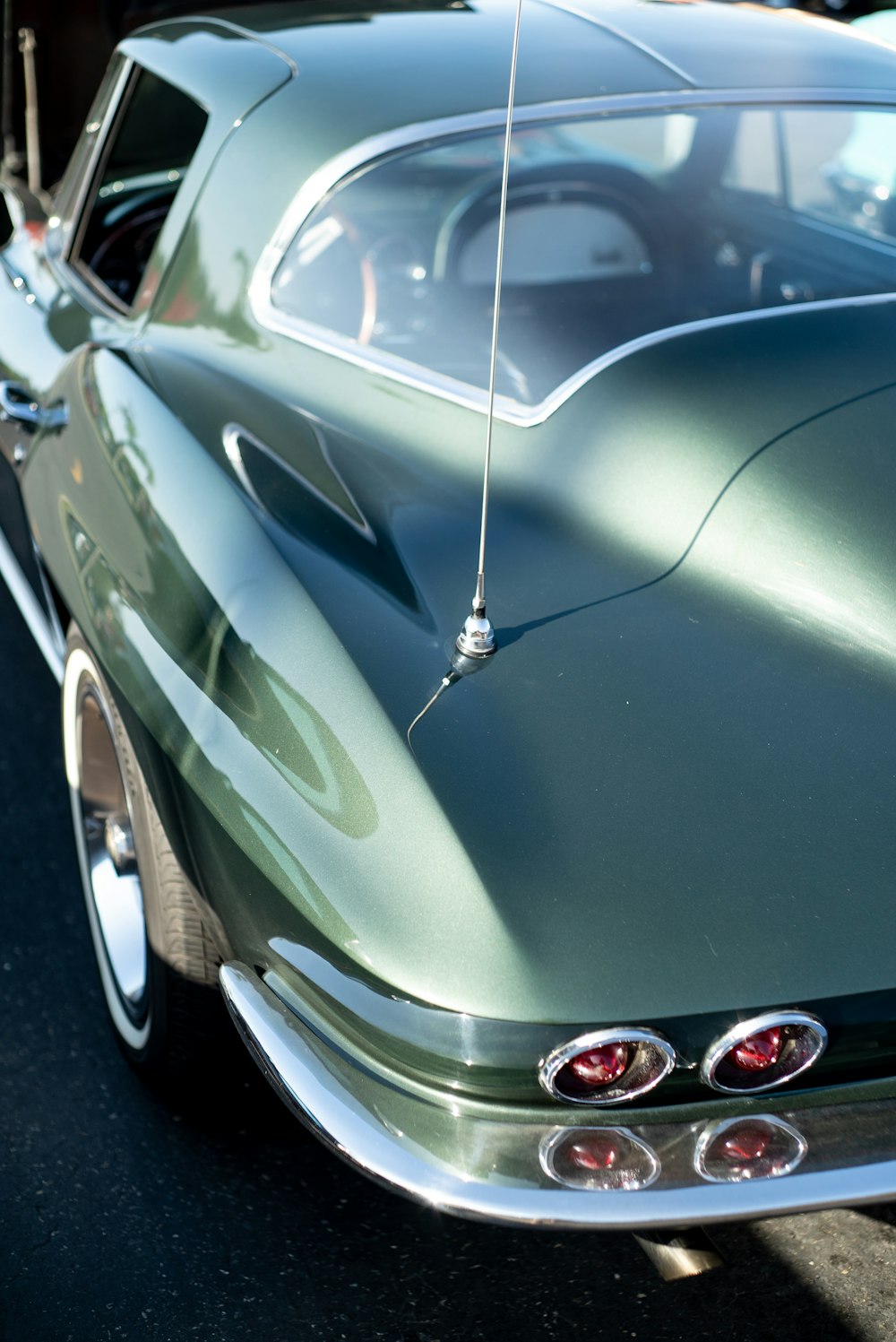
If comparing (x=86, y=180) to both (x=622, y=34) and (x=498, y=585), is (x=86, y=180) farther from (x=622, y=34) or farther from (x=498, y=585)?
(x=498, y=585)

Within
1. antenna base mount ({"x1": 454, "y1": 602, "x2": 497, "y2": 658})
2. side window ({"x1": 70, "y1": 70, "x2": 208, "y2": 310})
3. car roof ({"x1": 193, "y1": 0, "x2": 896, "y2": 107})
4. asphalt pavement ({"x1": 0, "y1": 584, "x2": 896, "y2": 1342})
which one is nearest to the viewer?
antenna base mount ({"x1": 454, "y1": 602, "x2": 497, "y2": 658})

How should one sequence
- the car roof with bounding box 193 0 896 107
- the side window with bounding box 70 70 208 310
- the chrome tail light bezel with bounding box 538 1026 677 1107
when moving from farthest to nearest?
the side window with bounding box 70 70 208 310 → the car roof with bounding box 193 0 896 107 → the chrome tail light bezel with bounding box 538 1026 677 1107

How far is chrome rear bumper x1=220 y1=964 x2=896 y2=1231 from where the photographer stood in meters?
1.46

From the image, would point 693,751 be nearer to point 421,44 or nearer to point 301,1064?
point 301,1064

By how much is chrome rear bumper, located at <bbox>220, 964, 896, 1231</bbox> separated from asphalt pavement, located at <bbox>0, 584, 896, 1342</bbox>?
64cm

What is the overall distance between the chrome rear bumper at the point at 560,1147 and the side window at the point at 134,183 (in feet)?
6.64

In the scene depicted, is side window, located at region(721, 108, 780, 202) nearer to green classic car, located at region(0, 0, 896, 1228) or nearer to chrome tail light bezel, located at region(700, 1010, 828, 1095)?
green classic car, located at region(0, 0, 896, 1228)

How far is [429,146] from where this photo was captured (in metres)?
2.50

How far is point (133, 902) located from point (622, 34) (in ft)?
6.63

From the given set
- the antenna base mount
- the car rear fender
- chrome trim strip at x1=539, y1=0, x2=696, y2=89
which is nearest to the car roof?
chrome trim strip at x1=539, y1=0, x2=696, y2=89

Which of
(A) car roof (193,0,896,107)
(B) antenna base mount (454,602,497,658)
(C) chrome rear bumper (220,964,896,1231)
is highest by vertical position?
(A) car roof (193,0,896,107)

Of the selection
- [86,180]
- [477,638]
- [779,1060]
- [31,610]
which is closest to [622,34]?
[86,180]

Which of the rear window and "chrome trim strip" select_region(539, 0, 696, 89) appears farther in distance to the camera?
"chrome trim strip" select_region(539, 0, 696, 89)

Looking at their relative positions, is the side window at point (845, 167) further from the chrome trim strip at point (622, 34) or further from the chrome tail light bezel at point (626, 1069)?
the chrome tail light bezel at point (626, 1069)
